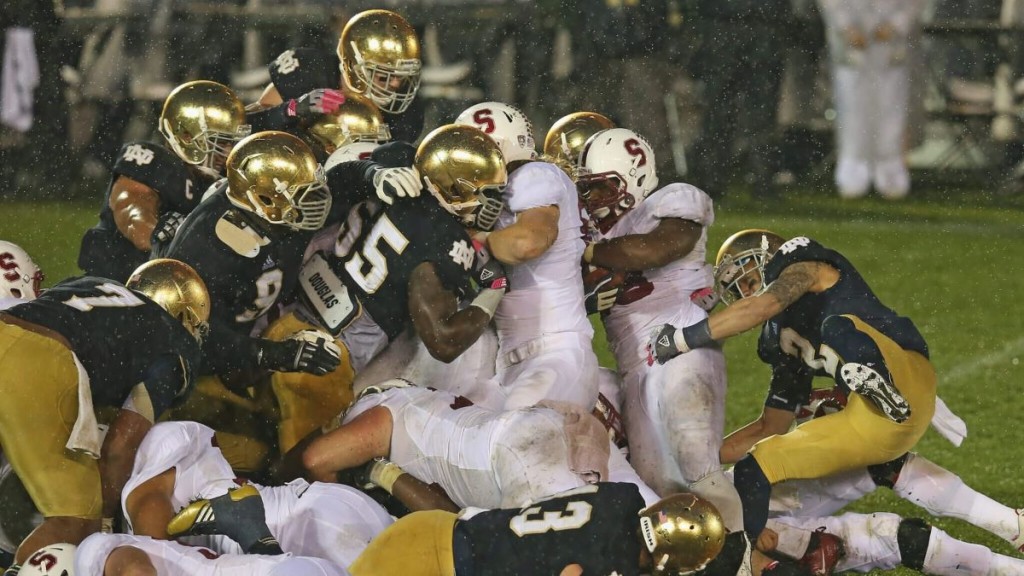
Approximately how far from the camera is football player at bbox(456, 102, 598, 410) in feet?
17.6

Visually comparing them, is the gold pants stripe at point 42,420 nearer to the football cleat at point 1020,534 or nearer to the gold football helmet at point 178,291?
the gold football helmet at point 178,291

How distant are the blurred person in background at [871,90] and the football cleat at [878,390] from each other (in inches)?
364

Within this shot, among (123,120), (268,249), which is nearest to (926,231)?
(123,120)

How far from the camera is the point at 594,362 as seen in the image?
5512mm

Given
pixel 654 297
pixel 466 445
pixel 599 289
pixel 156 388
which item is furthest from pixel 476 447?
pixel 654 297

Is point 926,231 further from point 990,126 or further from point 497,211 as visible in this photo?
point 497,211

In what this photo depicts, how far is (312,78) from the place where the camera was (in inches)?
269

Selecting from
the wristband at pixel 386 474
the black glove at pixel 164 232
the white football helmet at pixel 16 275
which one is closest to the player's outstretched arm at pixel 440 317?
the wristband at pixel 386 474

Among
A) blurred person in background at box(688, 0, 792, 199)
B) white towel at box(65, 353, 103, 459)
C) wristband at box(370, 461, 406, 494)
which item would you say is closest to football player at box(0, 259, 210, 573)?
white towel at box(65, 353, 103, 459)

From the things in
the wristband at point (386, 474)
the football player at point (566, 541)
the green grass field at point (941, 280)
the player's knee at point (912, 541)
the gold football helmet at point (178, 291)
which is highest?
the gold football helmet at point (178, 291)

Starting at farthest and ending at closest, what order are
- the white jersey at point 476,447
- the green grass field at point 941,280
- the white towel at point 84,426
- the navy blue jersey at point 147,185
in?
the green grass field at point 941,280 < the navy blue jersey at point 147,185 < the white jersey at point 476,447 < the white towel at point 84,426

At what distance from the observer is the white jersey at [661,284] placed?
18.9 ft

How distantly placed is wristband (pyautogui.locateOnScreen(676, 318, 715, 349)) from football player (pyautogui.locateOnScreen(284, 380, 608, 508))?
0.47 metres

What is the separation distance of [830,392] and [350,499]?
2034 mm
